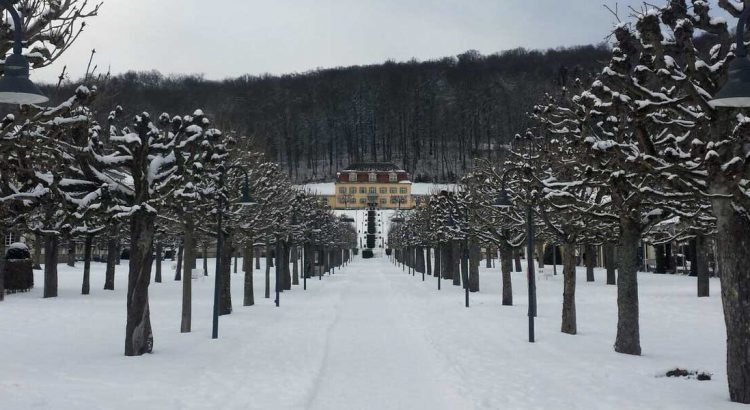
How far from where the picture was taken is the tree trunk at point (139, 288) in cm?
1370

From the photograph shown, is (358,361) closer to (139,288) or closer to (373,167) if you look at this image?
(139,288)

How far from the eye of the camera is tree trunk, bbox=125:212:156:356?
13703 millimetres

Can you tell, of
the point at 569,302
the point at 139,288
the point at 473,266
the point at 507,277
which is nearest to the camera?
the point at 139,288

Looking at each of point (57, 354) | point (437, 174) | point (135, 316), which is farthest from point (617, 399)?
point (437, 174)

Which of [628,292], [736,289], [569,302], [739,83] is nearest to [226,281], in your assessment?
[569,302]

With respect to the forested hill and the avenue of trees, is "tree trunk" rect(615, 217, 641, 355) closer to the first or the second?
the avenue of trees

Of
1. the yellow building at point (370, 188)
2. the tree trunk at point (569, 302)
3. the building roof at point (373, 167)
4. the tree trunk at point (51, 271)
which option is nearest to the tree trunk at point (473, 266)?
the tree trunk at point (569, 302)

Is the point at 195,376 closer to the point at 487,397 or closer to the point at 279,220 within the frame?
the point at 487,397

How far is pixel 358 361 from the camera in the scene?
1323 centimetres

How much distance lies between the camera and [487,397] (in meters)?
9.88

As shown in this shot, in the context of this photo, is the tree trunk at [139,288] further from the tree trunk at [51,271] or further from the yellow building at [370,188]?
the yellow building at [370,188]

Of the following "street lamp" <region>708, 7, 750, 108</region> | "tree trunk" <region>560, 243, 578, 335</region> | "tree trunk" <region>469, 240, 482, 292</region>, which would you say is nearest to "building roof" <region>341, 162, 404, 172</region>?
"tree trunk" <region>469, 240, 482, 292</region>

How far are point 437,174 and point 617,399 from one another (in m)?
155

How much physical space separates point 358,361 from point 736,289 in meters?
7.20
